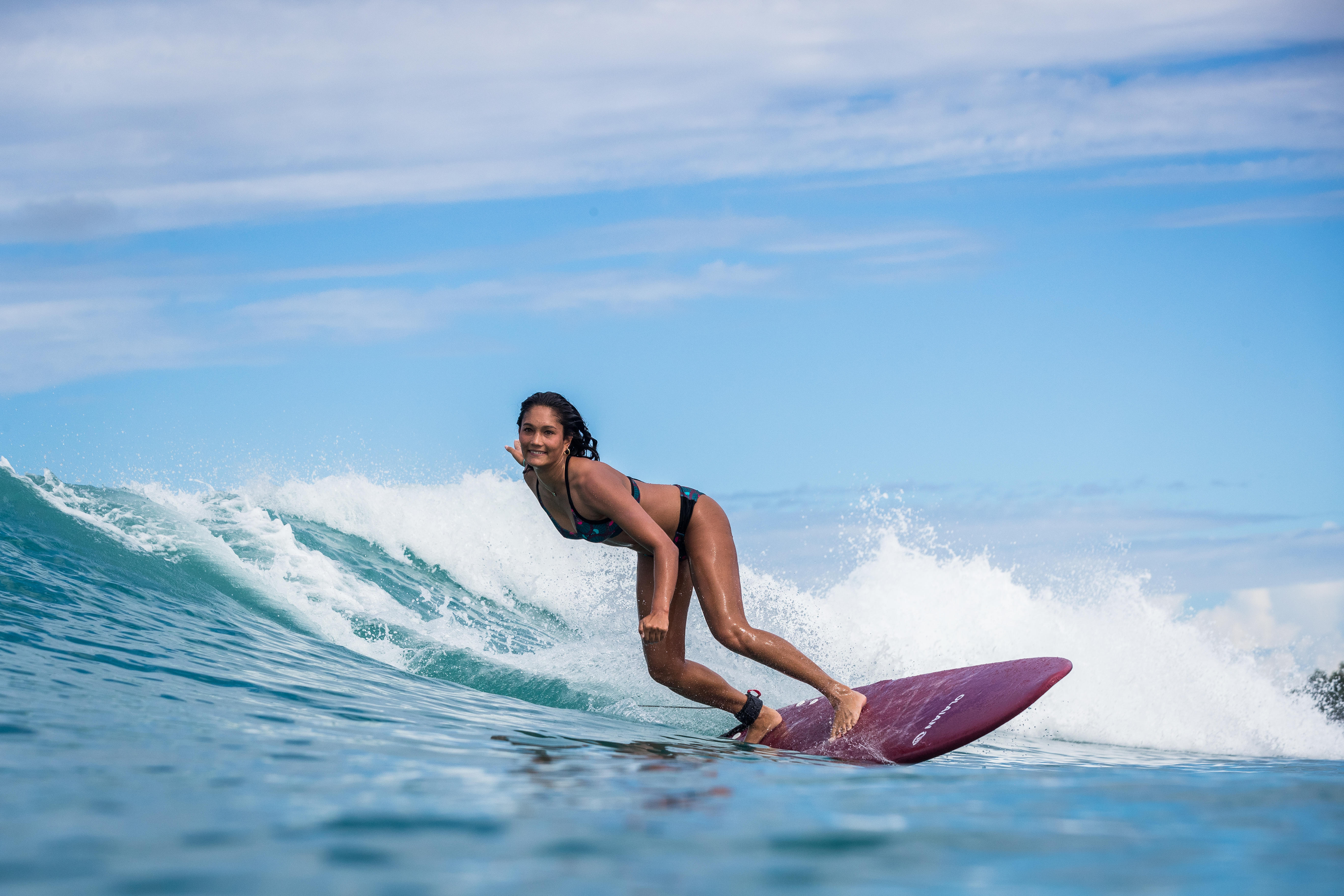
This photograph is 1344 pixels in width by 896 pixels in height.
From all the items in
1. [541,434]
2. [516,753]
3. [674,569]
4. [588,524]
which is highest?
[541,434]

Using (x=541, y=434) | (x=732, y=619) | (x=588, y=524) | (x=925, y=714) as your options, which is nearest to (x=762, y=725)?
(x=732, y=619)

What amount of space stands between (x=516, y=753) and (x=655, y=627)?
1.06 meters

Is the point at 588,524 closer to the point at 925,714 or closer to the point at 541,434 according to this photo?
the point at 541,434

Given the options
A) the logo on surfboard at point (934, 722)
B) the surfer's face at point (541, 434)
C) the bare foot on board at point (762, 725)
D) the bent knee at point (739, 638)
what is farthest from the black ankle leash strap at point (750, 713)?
the surfer's face at point (541, 434)

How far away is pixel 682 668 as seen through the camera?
17.4 feet

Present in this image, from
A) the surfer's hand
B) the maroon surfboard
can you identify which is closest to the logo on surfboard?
the maroon surfboard

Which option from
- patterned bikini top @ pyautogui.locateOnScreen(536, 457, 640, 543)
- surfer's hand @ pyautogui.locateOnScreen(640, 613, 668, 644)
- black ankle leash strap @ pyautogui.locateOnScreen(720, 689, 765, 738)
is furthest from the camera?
black ankle leash strap @ pyautogui.locateOnScreen(720, 689, 765, 738)

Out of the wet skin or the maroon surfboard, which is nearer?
the maroon surfboard

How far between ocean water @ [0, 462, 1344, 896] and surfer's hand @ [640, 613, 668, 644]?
465mm

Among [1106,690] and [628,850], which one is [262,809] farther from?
[1106,690]

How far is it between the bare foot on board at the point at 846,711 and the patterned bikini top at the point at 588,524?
1.34 metres

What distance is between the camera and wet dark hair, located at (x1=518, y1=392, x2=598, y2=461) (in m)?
4.93

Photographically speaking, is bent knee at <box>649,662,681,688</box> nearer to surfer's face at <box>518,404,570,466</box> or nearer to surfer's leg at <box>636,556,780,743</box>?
surfer's leg at <box>636,556,780,743</box>

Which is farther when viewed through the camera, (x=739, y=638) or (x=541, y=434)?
(x=739, y=638)
